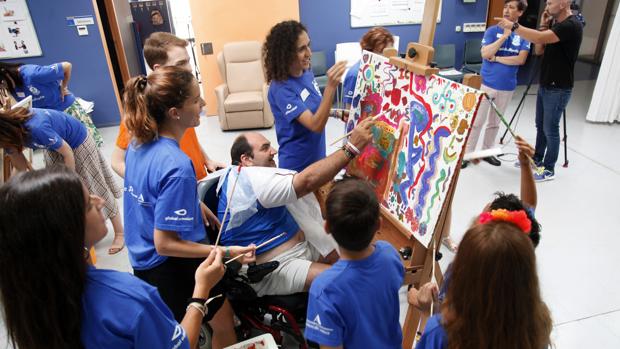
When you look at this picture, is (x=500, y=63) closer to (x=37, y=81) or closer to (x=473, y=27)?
(x=473, y=27)

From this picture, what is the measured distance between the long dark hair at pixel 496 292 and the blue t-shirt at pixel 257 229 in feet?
3.06

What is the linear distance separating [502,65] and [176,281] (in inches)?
138

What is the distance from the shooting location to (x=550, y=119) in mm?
3539

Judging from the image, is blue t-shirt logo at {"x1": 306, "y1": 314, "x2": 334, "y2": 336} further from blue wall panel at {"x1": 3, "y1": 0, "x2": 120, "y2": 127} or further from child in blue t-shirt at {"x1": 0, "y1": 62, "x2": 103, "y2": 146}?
blue wall panel at {"x1": 3, "y1": 0, "x2": 120, "y2": 127}

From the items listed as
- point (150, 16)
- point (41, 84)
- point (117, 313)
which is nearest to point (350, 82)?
point (117, 313)

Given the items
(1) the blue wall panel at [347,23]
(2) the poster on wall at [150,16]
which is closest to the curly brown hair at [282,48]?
(1) the blue wall panel at [347,23]

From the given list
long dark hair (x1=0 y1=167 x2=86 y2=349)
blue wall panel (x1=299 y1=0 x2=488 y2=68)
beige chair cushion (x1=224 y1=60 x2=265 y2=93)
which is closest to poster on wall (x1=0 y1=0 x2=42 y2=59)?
beige chair cushion (x1=224 y1=60 x2=265 y2=93)

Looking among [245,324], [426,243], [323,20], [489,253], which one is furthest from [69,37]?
[489,253]

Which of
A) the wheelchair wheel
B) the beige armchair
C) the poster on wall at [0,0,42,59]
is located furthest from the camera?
the beige armchair

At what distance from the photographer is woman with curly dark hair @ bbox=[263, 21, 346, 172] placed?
208 centimetres

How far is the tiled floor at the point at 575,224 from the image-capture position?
222cm

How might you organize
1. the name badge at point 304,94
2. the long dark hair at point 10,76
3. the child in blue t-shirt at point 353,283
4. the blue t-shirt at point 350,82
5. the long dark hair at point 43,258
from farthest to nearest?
the long dark hair at point 10,76 < the blue t-shirt at point 350,82 < the name badge at point 304,94 < the child in blue t-shirt at point 353,283 < the long dark hair at point 43,258

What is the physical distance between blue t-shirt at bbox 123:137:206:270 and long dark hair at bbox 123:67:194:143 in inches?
2.3

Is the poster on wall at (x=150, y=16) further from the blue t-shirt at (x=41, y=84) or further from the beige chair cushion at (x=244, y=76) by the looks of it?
the blue t-shirt at (x=41, y=84)
